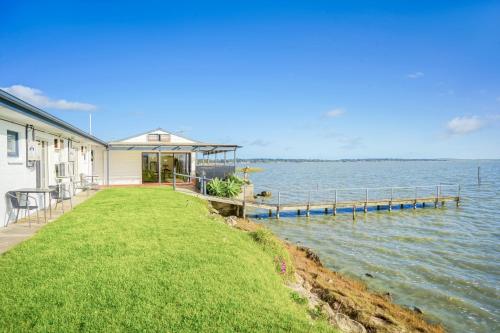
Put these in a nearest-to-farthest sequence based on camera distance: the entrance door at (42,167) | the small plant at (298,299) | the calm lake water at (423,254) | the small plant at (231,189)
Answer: the small plant at (298,299) → the calm lake water at (423,254) → the entrance door at (42,167) → the small plant at (231,189)

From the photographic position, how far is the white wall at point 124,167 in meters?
23.9

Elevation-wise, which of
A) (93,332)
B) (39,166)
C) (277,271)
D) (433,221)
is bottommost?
(433,221)

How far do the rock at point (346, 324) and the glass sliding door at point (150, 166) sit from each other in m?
22.8

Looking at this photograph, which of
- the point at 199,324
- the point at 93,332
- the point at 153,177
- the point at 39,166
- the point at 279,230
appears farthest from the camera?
the point at 153,177

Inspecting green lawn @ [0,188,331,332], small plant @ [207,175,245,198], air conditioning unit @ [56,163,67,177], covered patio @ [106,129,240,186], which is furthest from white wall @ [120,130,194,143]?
green lawn @ [0,188,331,332]

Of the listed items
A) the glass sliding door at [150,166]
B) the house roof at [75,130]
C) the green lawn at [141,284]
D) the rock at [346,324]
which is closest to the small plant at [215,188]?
the house roof at [75,130]

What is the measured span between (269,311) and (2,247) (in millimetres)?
6070

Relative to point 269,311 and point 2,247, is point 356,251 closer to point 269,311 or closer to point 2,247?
point 269,311

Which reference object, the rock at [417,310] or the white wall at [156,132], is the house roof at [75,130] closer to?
the white wall at [156,132]

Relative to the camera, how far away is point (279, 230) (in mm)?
19109

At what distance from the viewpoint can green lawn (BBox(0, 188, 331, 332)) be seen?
4.36 meters

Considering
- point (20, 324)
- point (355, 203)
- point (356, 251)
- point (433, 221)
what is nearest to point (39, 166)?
point (20, 324)

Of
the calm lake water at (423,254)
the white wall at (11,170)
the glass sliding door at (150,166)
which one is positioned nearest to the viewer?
the white wall at (11,170)

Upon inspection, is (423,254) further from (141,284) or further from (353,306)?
(141,284)
